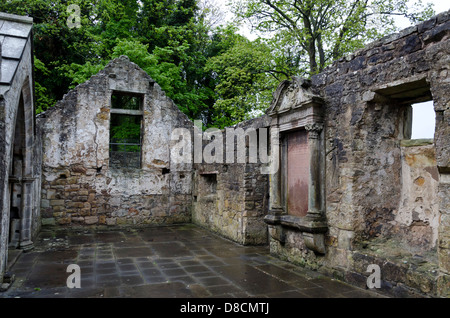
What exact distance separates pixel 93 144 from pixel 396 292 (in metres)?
8.13

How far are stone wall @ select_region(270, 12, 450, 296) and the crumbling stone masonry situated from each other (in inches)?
166

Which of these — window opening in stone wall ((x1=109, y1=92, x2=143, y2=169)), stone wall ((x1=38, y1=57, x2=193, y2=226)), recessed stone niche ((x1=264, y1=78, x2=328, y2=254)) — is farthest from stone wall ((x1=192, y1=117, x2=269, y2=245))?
window opening in stone wall ((x1=109, y1=92, x2=143, y2=169))

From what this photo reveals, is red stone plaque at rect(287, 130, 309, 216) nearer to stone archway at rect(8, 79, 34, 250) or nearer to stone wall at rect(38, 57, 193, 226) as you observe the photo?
stone archway at rect(8, 79, 34, 250)

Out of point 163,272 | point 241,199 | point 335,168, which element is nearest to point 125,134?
point 241,199

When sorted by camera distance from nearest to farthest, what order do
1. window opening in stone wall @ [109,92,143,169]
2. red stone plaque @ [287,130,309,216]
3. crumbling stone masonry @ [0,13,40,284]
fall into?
crumbling stone masonry @ [0,13,40,284], red stone plaque @ [287,130,309,216], window opening in stone wall @ [109,92,143,169]

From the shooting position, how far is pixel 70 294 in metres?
3.86

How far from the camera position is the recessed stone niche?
187 inches

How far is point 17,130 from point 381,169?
6133 millimetres

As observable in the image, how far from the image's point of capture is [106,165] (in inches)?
361

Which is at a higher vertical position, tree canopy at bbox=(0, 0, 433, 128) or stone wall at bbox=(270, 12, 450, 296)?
tree canopy at bbox=(0, 0, 433, 128)

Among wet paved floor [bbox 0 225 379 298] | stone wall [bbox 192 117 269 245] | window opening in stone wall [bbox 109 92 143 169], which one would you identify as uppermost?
window opening in stone wall [bbox 109 92 143 169]

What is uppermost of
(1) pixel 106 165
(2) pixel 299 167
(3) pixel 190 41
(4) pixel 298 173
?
(3) pixel 190 41

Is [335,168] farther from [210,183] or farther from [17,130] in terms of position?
[17,130]

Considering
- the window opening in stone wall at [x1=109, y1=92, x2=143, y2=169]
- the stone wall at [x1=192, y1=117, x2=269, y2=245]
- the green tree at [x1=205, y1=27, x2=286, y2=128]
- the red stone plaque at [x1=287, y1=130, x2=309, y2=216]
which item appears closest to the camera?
the red stone plaque at [x1=287, y1=130, x2=309, y2=216]
